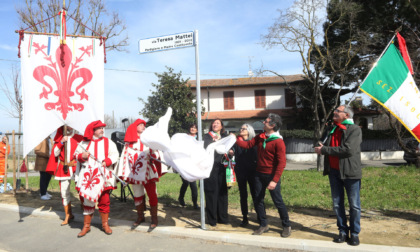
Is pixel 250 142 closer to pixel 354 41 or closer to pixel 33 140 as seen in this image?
pixel 33 140

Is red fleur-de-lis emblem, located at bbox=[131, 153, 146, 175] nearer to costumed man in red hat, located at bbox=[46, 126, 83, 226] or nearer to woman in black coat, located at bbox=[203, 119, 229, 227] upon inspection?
woman in black coat, located at bbox=[203, 119, 229, 227]

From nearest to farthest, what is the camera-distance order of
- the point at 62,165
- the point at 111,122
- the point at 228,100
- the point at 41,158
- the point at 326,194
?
1. the point at 62,165
2. the point at 41,158
3. the point at 326,194
4. the point at 228,100
5. the point at 111,122

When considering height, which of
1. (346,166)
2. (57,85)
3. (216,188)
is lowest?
(216,188)

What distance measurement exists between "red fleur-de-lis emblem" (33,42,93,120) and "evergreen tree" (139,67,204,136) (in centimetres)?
1773

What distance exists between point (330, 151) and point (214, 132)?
6.24 ft

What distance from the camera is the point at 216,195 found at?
18.2 ft

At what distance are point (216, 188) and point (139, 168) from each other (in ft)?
4.26

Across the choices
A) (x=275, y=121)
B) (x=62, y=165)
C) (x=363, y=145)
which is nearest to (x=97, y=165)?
(x=62, y=165)

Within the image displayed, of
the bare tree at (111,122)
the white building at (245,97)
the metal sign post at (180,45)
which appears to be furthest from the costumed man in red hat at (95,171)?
the bare tree at (111,122)

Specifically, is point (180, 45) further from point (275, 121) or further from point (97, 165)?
point (97, 165)

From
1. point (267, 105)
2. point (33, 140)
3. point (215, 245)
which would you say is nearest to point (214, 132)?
point (215, 245)

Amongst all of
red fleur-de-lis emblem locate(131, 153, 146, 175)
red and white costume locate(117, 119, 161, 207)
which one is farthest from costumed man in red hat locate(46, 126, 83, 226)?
red fleur-de-lis emblem locate(131, 153, 146, 175)

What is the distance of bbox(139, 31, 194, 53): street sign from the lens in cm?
522

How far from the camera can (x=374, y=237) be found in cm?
474
